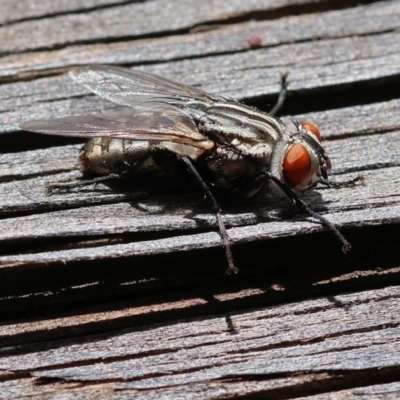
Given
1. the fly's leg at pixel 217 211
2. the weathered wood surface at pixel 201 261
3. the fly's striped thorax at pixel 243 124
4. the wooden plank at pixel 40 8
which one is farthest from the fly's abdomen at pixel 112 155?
the wooden plank at pixel 40 8

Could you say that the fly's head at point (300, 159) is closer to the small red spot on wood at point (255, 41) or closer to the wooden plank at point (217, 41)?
the wooden plank at point (217, 41)

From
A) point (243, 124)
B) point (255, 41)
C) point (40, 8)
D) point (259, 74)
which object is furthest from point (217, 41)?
point (40, 8)

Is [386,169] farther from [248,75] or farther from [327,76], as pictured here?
[248,75]

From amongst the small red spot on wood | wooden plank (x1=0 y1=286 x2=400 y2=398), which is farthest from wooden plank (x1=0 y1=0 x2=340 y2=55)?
wooden plank (x1=0 y1=286 x2=400 y2=398)

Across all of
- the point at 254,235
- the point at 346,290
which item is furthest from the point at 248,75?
the point at 346,290

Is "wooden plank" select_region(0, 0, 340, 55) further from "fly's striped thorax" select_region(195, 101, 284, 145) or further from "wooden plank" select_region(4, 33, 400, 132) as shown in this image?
"fly's striped thorax" select_region(195, 101, 284, 145)

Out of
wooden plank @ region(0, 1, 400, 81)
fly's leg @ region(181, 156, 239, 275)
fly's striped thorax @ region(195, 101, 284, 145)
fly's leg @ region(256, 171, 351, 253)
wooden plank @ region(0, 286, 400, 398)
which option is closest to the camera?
wooden plank @ region(0, 286, 400, 398)

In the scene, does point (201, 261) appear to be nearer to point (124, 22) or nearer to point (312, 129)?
point (312, 129)
